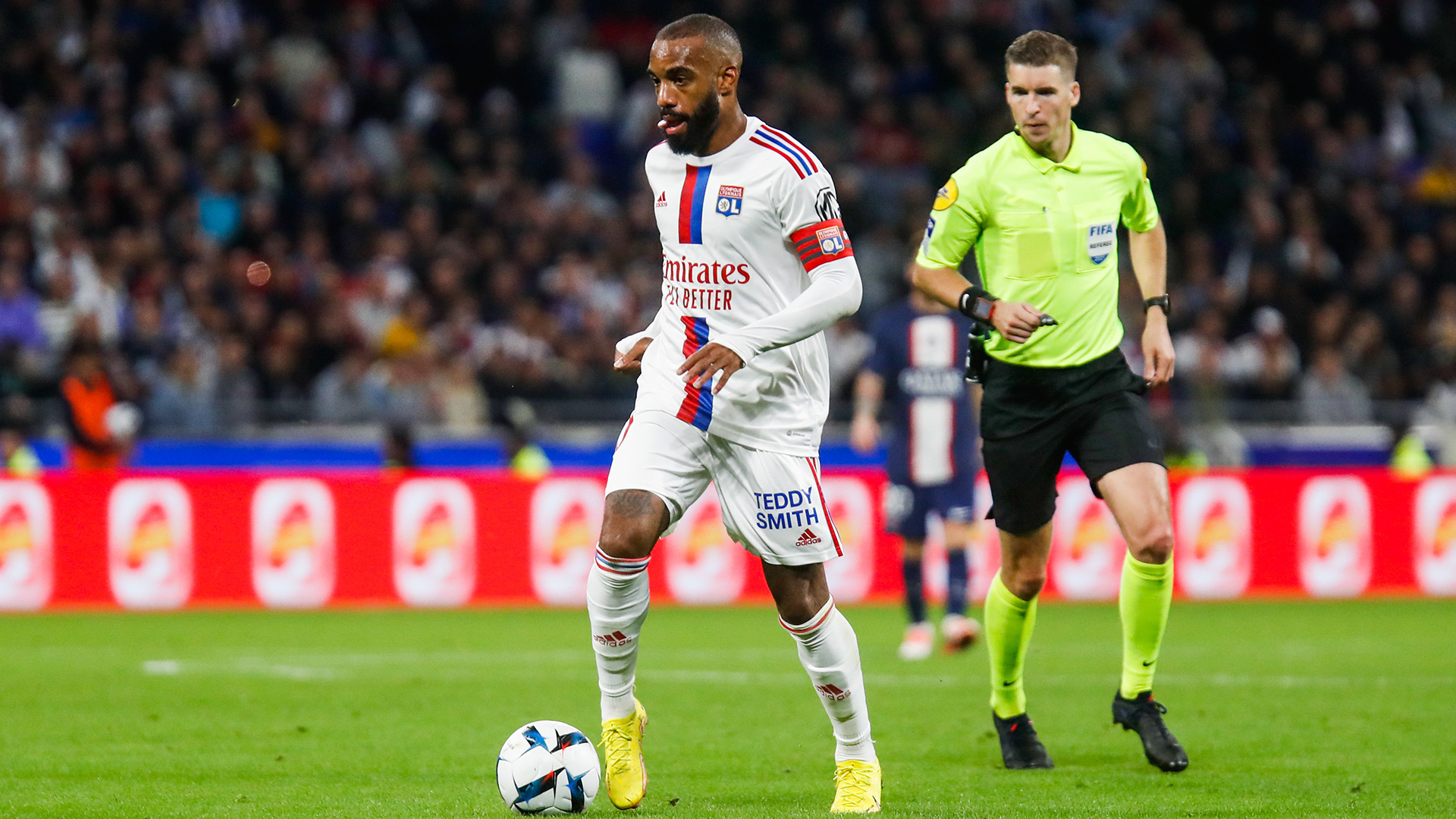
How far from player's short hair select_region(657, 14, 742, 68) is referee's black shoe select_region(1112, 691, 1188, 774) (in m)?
2.69

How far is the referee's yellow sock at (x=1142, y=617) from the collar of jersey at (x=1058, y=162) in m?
1.39

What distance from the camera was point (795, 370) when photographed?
221 inches

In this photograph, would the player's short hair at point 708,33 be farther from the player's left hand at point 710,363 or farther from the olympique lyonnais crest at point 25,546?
the olympique lyonnais crest at point 25,546

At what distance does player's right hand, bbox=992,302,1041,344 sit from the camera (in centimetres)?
595

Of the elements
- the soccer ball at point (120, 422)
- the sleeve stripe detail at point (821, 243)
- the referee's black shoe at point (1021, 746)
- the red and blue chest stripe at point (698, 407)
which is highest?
the sleeve stripe detail at point (821, 243)

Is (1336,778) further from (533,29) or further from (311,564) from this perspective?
(533,29)

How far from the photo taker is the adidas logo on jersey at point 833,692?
5.59 m

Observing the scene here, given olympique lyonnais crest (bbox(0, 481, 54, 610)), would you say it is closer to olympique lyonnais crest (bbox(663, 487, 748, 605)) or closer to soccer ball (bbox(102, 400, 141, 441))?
soccer ball (bbox(102, 400, 141, 441))

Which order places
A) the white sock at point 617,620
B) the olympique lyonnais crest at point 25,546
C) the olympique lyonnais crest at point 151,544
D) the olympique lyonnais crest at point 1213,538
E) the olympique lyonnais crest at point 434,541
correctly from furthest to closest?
the olympique lyonnais crest at point 1213,538
the olympique lyonnais crest at point 434,541
the olympique lyonnais crest at point 151,544
the olympique lyonnais crest at point 25,546
the white sock at point 617,620

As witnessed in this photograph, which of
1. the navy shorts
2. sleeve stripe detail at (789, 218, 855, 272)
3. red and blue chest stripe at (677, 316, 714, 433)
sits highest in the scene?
sleeve stripe detail at (789, 218, 855, 272)

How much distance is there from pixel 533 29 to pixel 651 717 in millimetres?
13789

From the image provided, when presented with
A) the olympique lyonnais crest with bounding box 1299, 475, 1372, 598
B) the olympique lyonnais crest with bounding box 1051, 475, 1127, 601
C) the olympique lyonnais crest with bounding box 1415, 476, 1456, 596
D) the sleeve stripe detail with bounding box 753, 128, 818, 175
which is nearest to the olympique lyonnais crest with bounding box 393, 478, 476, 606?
the olympique lyonnais crest with bounding box 1051, 475, 1127, 601

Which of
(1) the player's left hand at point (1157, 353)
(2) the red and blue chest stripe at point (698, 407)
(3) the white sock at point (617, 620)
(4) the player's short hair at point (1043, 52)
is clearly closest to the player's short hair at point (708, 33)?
(2) the red and blue chest stripe at point (698, 407)

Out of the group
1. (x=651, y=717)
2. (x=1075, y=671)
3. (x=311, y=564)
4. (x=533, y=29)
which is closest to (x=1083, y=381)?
(x=651, y=717)
